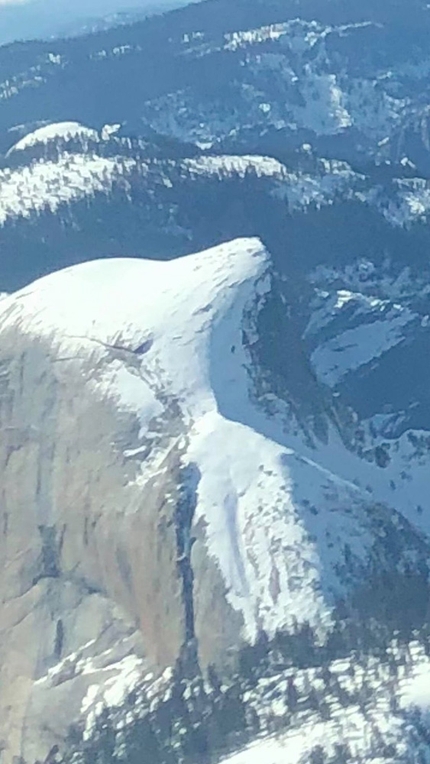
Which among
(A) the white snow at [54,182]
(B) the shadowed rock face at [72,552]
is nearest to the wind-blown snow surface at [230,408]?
(B) the shadowed rock face at [72,552]

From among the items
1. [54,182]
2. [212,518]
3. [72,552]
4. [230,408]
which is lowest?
[54,182]

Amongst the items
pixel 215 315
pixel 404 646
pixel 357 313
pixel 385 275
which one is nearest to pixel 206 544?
pixel 404 646

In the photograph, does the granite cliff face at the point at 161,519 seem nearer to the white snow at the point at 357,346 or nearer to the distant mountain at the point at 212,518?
the distant mountain at the point at 212,518

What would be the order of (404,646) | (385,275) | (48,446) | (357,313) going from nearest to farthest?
(404,646)
(48,446)
(357,313)
(385,275)

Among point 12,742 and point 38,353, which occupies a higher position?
point 38,353

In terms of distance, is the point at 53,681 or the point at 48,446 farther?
the point at 48,446

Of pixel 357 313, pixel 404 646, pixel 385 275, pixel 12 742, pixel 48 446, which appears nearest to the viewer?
pixel 404 646

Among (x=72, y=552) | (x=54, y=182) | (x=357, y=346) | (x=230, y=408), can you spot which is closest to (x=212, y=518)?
(x=230, y=408)

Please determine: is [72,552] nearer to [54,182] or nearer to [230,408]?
[230,408]

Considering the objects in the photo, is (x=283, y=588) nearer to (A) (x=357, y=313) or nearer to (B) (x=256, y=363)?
(B) (x=256, y=363)
